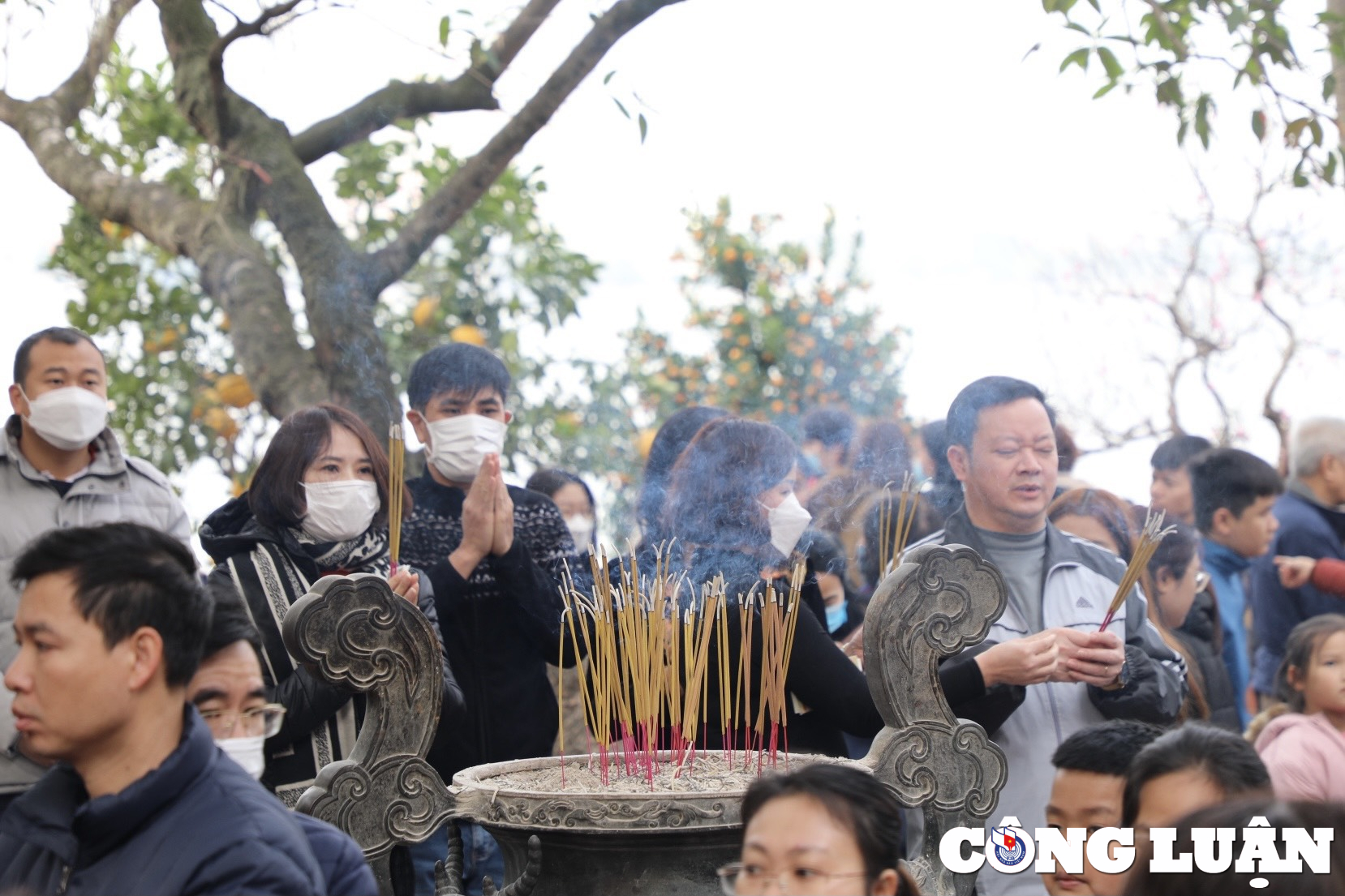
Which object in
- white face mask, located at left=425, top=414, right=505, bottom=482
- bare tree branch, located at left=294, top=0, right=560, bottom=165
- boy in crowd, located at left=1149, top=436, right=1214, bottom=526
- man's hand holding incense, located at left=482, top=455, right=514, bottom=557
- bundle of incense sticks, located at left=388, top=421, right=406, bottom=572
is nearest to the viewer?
bundle of incense sticks, located at left=388, top=421, right=406, bottom=572

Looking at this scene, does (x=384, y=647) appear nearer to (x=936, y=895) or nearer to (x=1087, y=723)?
(x=936, y=895)

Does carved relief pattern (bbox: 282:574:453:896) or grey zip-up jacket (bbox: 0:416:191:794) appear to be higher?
grey zip-up jacket (bbox: 0:416:191:794)

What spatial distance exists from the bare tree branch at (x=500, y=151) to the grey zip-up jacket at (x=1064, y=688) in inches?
83.8

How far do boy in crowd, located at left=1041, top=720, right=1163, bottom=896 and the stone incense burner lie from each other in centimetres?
19

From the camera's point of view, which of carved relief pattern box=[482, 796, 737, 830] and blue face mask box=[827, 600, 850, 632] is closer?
carved relief pattern box=[482, 796, 737, 830]

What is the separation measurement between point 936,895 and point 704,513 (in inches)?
39.7

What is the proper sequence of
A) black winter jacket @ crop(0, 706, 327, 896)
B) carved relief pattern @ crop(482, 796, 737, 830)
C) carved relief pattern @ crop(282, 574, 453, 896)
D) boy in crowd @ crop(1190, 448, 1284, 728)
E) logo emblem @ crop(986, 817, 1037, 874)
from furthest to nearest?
boy in crowd @ crop(1190, 448, 1284, 728), logo emblem @ crop(986, 817, 1037, 874), carved relief pattern @ crop(282, 574, 453, 896), carved relief pattern @ crop(482, 796, 737, 830), black winter jacket @ crop(0, 706, 327, 896)

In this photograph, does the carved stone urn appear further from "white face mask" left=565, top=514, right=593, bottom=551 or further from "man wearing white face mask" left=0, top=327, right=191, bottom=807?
"white face mask" left=565, top=514, right=593, bottom=551

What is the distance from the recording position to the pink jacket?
3.41m

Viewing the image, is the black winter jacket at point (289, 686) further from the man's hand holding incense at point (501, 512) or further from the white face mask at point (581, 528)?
the white face mask at point (581, 528)

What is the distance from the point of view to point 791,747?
326 cm

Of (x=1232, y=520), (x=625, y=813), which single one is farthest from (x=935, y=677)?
(x=1232, y=520)

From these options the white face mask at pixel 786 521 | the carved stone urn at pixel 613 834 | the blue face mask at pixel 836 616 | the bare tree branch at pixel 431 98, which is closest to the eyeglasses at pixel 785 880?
the carved stone urn at pixel 613 834

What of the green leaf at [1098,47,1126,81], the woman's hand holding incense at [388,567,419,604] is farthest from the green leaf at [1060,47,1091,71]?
the woman's hand holding incense at [388,567,419,604]
